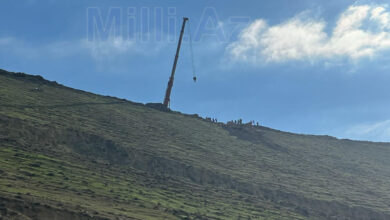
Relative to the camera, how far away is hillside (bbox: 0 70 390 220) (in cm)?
4200

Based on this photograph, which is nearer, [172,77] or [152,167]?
[152,167]

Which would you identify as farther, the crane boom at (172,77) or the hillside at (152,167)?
the crane boom at (172,77)

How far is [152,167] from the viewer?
5775 cm

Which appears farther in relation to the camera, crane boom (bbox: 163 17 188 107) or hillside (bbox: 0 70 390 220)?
crane boom (bbox: 163 17 188 107)

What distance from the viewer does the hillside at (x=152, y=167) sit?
138 feet

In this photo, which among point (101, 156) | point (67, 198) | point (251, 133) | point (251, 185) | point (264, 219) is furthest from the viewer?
point (251, 133)

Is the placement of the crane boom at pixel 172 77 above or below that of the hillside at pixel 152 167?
above

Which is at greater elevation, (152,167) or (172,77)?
(172,77)

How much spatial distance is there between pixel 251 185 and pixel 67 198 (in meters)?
28.3

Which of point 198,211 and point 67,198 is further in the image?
point 198,211

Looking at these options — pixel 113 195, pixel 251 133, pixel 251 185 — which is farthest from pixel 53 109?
pixel 251 133

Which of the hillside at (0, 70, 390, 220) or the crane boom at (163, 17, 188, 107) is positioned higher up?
the crane boom at (163, 17, 188, 107)

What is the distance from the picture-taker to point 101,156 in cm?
5606

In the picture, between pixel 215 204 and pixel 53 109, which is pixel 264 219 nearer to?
pixel 215 204
